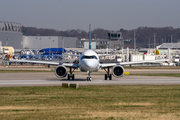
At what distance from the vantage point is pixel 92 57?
3547 centimetres

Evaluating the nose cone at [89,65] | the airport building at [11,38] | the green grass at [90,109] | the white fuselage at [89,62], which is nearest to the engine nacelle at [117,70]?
the white fuselage at [89,62]

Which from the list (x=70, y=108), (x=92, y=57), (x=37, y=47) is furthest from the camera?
(x=37, y=47)

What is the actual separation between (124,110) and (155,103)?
3110 millimetres

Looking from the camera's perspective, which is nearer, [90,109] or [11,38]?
[90,109]

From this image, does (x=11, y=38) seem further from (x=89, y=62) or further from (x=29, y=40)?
(x=89, y=62)

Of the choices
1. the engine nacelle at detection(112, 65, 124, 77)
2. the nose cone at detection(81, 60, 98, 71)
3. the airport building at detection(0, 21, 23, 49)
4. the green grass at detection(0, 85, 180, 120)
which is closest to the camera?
the green grass at detection(0, 85, 180, 120)

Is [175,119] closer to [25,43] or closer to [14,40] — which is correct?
[14,40]

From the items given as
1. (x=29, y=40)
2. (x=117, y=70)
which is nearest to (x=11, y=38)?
(x=29, y=40)

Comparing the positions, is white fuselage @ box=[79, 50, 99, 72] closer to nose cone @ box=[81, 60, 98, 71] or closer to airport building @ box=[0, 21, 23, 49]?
nose cone @ box=[81, 60, 98, 71]

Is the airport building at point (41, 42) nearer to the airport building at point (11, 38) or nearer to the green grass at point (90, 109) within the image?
the airport building at point (11, 38)

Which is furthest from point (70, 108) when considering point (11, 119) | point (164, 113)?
point (164, 113)

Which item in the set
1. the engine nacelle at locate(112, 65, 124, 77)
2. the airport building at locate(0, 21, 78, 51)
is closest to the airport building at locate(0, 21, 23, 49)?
the airport building at locate(0, 21, 78, 51)

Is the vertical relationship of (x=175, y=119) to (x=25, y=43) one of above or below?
below

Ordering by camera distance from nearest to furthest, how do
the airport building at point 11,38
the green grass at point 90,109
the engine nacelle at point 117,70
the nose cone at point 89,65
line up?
the green grass at point 90,109 → the nose cone at point 89,65 → the engine nacelle at point 117,70 → the airport building at point 11,38
